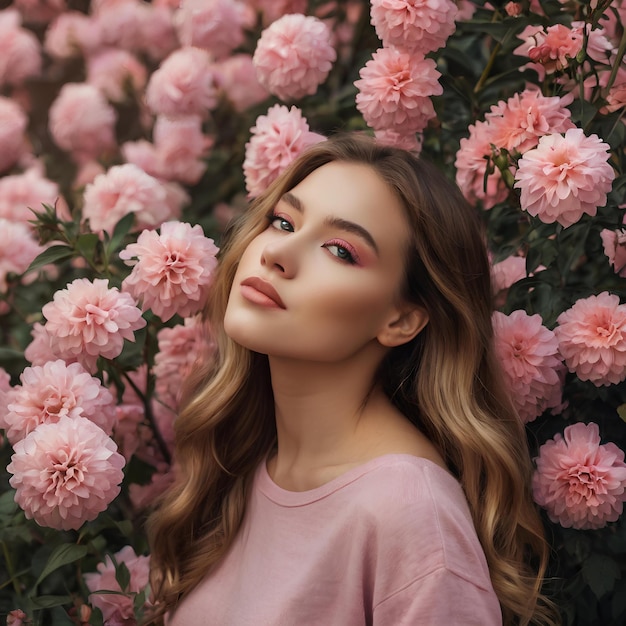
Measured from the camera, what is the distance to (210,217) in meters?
2.36

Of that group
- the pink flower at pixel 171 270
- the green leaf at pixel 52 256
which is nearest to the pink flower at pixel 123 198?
the green leaf at pixel 52 256

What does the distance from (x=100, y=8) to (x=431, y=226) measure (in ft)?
5.58

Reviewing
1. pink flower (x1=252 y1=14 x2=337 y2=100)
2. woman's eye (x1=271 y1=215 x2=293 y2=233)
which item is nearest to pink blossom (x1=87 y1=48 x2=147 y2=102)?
pink flower (x1=252 y1=14 x2=337 y2=100)

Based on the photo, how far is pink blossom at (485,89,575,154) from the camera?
1.53 metres

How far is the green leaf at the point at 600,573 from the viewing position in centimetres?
145

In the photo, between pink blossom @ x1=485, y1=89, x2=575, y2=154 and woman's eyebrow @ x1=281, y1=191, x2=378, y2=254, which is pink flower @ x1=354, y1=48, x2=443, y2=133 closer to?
pink blossom @ x1=485, y1=89, x2=575, y2=154

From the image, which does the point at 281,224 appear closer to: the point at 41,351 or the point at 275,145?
the point at 275,145

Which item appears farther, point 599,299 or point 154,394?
point 154,394

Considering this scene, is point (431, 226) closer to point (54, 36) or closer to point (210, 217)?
point (210, 217)

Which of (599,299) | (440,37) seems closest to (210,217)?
(440,37)

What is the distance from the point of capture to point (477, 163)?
1.62 metres

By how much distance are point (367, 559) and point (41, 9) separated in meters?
2.29

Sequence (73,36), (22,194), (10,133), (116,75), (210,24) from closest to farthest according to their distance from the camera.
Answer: (210,24)
(22,194)
(10,133)
(116,75)
(73,36)

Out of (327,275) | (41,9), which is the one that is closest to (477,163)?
(327,275)
